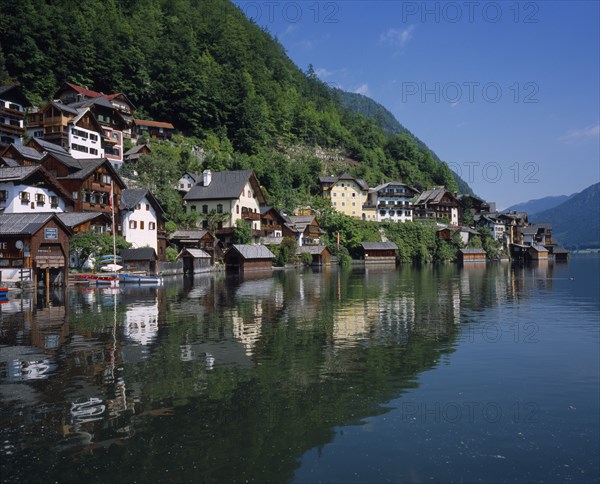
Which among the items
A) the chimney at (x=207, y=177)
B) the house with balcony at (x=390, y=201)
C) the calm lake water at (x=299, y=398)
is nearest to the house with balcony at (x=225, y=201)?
the chimney at (x=207, y=177)

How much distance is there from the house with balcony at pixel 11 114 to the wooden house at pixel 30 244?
102ft

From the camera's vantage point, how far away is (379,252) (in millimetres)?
102500

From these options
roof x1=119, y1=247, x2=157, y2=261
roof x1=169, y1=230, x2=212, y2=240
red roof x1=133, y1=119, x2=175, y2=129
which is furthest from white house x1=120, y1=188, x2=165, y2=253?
red roof x1=133, y1=119, x2=175, y2=129

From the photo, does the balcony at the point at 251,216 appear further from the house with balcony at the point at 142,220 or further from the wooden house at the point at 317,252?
the house with balcony at the point at 142,220

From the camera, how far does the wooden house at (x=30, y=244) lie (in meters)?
43.2

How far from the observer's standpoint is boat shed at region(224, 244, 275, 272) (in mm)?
73250

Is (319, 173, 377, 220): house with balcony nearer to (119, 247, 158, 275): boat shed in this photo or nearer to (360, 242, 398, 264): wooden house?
(360, 242, 398, 264): wooden house

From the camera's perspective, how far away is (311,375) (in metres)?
16.6

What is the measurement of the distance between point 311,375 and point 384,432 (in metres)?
4.78

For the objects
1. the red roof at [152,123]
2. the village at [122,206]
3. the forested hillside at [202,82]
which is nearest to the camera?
the village at [122,206]

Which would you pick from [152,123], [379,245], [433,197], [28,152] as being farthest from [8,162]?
[433,197]

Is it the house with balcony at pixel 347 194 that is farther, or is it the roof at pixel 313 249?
the house with balcony at pixel 347 194

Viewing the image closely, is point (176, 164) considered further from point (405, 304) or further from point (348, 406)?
point (348, 406)

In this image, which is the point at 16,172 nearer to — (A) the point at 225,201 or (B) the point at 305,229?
(A) the point at 225,201
